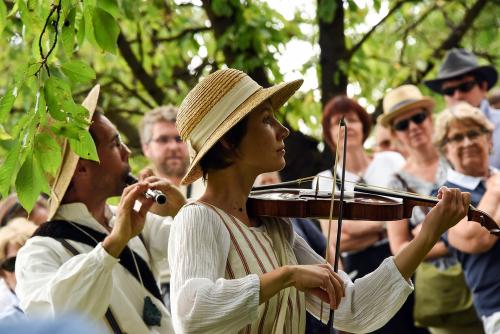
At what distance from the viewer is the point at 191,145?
→ 327 cm

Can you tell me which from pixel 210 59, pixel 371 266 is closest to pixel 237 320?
pixel 371 266

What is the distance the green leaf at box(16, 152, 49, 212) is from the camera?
337cm

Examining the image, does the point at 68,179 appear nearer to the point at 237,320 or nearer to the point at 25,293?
the point at 25,293

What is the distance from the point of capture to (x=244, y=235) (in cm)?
313

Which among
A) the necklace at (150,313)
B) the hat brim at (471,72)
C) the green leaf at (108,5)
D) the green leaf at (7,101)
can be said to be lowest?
the necklace at (150,313)

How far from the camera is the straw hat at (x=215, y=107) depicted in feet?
10.5

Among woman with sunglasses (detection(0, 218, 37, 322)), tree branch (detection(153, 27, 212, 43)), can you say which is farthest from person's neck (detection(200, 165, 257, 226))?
tree branch (detection(153, 27, 212, 43))

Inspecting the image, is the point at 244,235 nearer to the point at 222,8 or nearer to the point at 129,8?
the point at 129,8

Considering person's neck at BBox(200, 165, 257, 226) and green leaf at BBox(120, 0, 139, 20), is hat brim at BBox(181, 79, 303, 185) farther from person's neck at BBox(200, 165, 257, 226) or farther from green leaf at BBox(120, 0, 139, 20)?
green leaf at BBox(120, 0, 139, 20)

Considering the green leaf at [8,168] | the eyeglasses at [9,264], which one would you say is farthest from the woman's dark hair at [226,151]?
the eyeglasses at [9,264]

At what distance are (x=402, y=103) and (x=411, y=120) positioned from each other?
180 millimetres

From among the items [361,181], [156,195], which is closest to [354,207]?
[156,195]

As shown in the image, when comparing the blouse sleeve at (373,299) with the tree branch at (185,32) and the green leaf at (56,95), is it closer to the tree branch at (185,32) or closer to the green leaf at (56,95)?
the green leaf at (56,95)

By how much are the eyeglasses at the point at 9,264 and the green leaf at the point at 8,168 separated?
2313mm
